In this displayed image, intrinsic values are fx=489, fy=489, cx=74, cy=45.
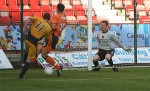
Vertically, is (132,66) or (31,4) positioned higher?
(31,4)

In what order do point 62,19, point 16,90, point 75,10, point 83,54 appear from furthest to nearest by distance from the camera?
point 75,10
point 83,54
point 62,19
point 16,90

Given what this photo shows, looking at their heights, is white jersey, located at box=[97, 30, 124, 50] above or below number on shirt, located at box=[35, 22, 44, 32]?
below

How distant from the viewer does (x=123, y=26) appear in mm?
21016

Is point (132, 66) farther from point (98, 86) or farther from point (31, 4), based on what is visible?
point (98, 86)

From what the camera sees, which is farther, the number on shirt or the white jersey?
the white jersey

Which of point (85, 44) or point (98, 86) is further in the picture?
point (85, 44)

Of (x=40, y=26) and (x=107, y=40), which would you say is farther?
(x=107, y=40)

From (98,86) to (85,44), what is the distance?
30.0 ft

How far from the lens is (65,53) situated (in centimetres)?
1916

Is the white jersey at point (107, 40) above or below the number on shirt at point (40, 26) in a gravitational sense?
below

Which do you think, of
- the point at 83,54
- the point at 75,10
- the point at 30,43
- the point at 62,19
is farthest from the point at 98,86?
the point at 75,10

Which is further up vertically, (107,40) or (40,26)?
(40,26)

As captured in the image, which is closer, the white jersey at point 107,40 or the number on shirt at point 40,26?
the number on shirt at point 40,26

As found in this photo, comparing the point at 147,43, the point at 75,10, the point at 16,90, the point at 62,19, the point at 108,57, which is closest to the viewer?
the point at 16,90
